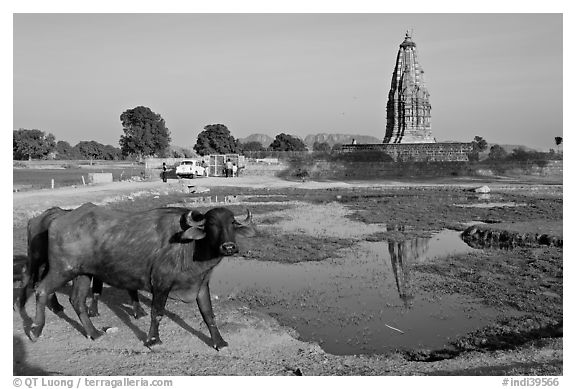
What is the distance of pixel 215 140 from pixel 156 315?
293 feet

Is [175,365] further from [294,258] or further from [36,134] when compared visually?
[36,134]

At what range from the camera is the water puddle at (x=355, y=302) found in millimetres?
8617

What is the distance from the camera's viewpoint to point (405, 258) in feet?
48.8

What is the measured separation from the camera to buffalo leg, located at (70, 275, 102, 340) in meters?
7.68

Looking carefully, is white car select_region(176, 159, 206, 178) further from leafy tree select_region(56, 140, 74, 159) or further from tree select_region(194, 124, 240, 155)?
leafy tree select_region(56, 140, 74, 159)

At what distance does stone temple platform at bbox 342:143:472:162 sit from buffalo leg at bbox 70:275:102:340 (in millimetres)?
59772

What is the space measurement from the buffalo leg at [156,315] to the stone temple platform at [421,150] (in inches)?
2357

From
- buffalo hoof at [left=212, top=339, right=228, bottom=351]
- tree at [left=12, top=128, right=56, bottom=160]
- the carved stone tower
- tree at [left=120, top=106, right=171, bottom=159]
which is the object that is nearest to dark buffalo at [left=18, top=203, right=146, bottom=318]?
buffalo hoof at [left=212, top=339, right=228, bottom=351]

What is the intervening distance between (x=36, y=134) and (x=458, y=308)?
103984mm

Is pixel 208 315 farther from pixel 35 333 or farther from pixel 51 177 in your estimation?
pixel 51 177

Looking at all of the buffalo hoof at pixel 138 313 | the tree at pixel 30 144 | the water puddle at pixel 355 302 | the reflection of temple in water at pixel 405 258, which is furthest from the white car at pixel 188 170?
the tree at pixel 30 144

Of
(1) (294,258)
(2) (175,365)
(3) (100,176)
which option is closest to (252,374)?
(2) (175,365)

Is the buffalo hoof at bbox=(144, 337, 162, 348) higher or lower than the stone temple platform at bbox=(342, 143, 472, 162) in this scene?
lower

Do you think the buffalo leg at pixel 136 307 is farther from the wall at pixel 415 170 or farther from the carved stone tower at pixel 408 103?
the carved stone tower at pixel 408 103
